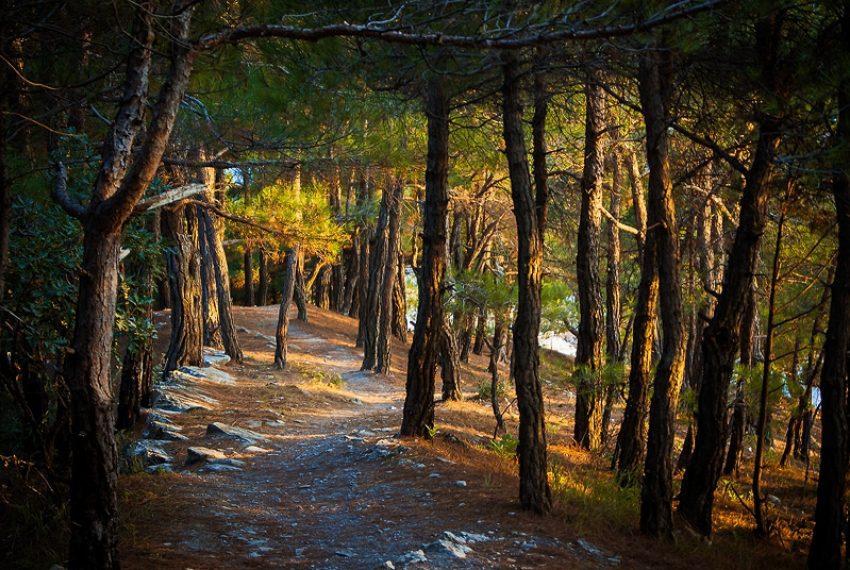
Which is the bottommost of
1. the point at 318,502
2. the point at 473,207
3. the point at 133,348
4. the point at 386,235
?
the point at 318,502

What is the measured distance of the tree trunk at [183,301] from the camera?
39.7 feet

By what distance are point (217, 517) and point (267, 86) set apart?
13.7 feet

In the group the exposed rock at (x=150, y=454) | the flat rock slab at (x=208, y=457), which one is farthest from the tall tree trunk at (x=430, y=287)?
the exposed rock at (x=150, y=454)

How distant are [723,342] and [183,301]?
31.4ft

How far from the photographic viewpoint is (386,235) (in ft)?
60.3

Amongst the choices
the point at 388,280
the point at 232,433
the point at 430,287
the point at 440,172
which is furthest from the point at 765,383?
the point at 388,280

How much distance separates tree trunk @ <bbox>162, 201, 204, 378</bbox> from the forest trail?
1.69 metres

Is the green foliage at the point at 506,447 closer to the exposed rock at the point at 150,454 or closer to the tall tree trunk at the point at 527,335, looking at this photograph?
the tall tree trunk at the point at 527,335

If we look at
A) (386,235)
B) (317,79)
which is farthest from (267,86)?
(386,235)

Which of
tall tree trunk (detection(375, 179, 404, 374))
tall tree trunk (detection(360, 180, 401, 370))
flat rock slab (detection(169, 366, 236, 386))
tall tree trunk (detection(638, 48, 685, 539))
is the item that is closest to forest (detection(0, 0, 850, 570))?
tall tree trunk (detection(638, 48, 685, 539))

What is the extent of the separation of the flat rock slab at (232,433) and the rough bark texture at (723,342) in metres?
5.49

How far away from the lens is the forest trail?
4.94 metres

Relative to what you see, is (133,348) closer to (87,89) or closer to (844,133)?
(87,89)

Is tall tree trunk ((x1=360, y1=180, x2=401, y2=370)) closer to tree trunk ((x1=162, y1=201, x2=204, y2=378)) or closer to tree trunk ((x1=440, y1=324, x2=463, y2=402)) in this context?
tree trunk ((x1=440, y1=324, x2=463, y2=402))
